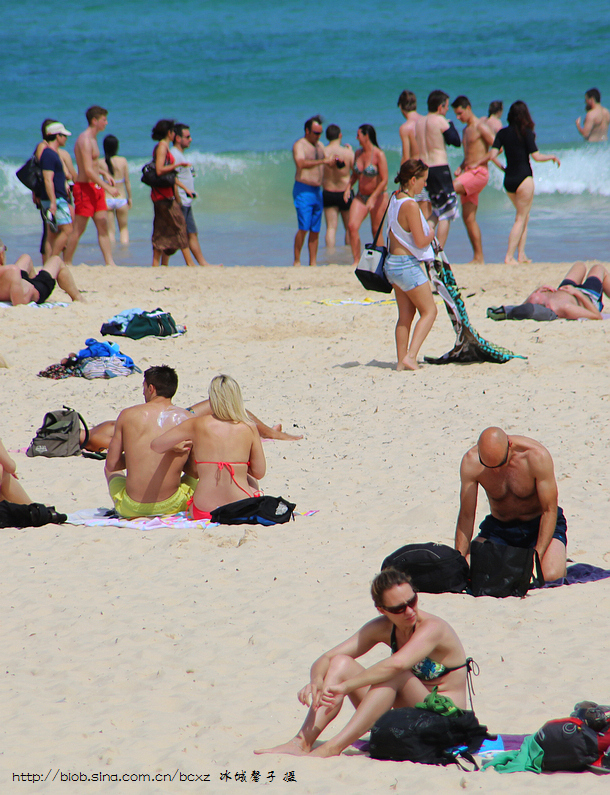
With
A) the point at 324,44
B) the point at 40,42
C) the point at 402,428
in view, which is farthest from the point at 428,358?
the point at 40,42

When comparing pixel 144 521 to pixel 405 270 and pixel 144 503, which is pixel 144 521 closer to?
pixel 144 503

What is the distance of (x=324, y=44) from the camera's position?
102 feet

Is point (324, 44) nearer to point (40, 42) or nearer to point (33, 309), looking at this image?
point (40, 42)

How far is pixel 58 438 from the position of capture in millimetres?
5902

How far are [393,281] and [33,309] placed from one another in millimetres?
4273

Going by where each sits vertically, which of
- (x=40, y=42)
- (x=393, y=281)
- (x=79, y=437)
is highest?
(x=40, y=42)

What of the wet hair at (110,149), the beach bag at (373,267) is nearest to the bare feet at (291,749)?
the beach bag at (373,267)

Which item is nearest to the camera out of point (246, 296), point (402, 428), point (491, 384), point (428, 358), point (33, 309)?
point (402, 428)

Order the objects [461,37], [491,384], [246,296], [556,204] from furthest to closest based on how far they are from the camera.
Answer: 1. [461,37]
2. [556,204]
3. [246,296]
4. [491,384]

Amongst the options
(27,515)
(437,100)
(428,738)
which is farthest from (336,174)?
(428,738)

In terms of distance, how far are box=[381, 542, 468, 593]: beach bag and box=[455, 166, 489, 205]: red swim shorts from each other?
7660 millimetres

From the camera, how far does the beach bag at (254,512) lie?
14.8 feet

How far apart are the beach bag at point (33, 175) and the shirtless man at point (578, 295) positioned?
552 centimetres

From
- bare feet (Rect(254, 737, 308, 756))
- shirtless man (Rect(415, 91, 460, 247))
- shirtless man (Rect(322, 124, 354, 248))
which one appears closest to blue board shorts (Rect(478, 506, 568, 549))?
bare feet (Rect(254, 737, 308, 756))
